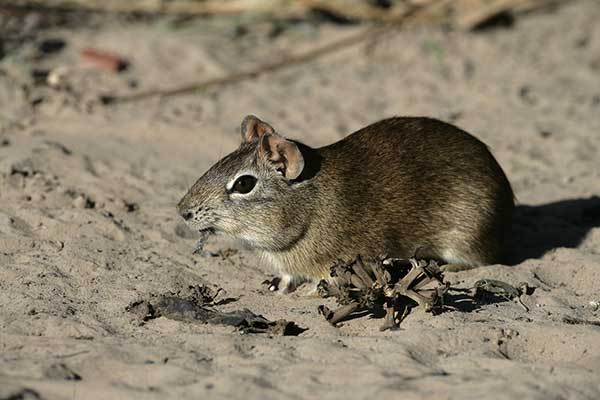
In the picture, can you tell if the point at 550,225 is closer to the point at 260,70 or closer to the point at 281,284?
the point at 281,284

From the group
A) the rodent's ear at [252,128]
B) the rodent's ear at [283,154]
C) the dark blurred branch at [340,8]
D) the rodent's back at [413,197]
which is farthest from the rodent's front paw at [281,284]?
the dark blurred branch at [340,8]

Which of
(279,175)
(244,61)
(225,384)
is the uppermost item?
(244,61)

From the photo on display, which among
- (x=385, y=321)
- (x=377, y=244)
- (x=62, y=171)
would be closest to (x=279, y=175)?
(x=377, y=244)

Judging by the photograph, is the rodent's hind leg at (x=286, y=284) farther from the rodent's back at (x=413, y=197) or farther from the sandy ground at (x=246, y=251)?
the rodent's back at (x=413, y=197)

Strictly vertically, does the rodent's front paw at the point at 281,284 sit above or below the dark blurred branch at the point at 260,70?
below

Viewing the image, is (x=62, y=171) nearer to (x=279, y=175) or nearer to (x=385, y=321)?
(x=279, y=175)

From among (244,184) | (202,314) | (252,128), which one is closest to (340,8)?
(252,128)

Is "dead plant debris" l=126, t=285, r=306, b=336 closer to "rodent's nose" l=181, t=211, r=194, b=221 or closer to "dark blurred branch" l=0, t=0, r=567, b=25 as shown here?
"rodent's nose" l=181, t=211, r=194, b=221
